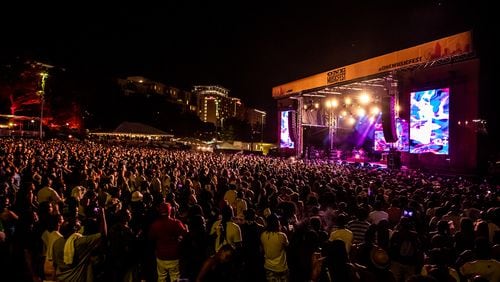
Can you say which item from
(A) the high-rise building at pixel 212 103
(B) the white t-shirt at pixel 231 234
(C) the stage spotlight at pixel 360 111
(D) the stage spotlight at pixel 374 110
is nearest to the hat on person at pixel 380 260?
(B) the white t-shirt at pixel 231 234

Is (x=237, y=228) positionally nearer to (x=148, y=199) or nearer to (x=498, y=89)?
(x=148, y=199)

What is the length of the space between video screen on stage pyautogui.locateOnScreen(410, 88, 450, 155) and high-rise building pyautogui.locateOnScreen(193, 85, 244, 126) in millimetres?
111189

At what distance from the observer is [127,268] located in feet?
16.8

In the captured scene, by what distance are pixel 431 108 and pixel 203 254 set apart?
58.3 feet

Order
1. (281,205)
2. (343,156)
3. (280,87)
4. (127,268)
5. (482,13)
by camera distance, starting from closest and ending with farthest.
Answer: (127,268), (281,205), (482,13), (343,156), (280,87)

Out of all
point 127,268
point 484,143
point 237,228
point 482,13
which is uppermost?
point 482,13

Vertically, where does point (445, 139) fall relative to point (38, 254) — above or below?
above

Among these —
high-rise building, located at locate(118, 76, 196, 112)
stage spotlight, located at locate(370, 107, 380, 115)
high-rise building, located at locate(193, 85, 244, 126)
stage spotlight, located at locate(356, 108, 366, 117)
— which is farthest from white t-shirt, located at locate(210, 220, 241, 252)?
high-rise building, located at locate(193, 85, 244, 126)

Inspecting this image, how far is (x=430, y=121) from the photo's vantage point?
19.9 meters

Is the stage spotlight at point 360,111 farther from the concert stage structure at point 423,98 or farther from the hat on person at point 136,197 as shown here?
the hat on person at point 136,197

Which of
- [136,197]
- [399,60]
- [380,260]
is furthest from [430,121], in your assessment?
[380,260]

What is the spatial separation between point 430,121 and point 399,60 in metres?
3.40

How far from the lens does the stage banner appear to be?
16859 millimetres

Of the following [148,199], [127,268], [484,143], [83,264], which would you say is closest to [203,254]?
[127,268]
